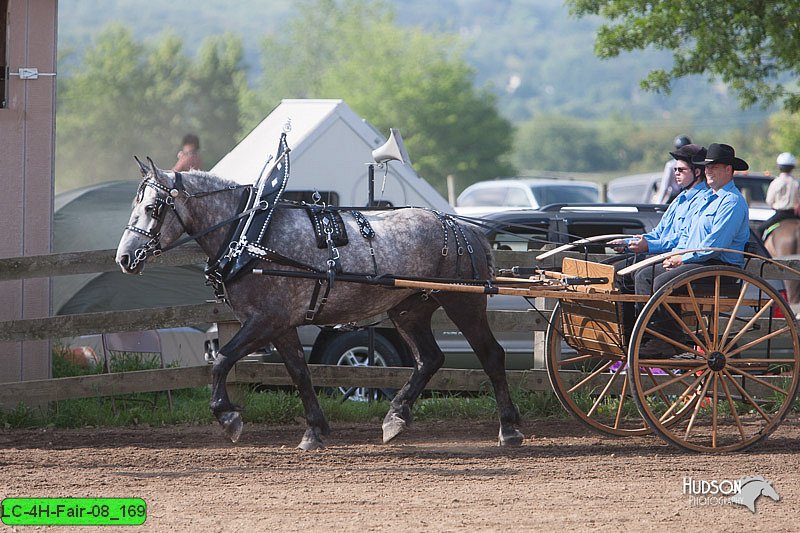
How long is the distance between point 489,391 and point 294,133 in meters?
3.90

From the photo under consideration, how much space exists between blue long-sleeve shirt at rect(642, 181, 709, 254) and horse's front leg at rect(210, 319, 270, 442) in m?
2.79

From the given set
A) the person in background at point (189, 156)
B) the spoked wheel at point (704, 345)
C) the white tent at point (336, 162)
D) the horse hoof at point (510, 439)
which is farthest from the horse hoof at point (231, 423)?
the white tent at point (336, 162)

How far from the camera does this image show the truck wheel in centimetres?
975

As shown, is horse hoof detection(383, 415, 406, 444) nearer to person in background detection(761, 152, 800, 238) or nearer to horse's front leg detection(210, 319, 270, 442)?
horse's front leg detection(210, 319, 270, 442)

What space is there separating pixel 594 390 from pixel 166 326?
3.36 metres

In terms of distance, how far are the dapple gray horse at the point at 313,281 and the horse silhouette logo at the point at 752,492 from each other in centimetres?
189

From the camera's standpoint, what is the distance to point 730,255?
769 centimetres

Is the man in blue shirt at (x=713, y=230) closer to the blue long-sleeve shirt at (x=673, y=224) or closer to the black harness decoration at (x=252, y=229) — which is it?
the blue long-sleeve shirt at (x=673, y=224)

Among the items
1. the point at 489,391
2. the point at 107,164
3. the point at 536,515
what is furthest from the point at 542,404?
the point at 107,164

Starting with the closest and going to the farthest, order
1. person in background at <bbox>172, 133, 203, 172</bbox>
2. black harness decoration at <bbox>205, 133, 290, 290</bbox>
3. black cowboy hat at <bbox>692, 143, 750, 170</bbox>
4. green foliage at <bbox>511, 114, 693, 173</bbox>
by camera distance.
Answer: black harness decoration at <bbox>205, 133, 290, 290</bbox>
black cowboy hat at <bbox>692, 143, 750, 170</bbox>
person in background at <bbox>172, 133, 203, 172</bbox>
green foliage at <bbox>511, 114, 693, 173</bbox>

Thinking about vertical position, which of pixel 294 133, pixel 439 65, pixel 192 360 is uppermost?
pixel 439 65

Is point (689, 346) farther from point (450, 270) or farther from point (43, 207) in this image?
point (43, 207)

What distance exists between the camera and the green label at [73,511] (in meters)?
5.69

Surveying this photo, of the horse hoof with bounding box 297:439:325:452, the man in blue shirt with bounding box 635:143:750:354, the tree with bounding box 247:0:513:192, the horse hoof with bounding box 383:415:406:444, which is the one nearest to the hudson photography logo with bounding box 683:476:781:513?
the man in blue shirt with bounding box 635:143:750:354
